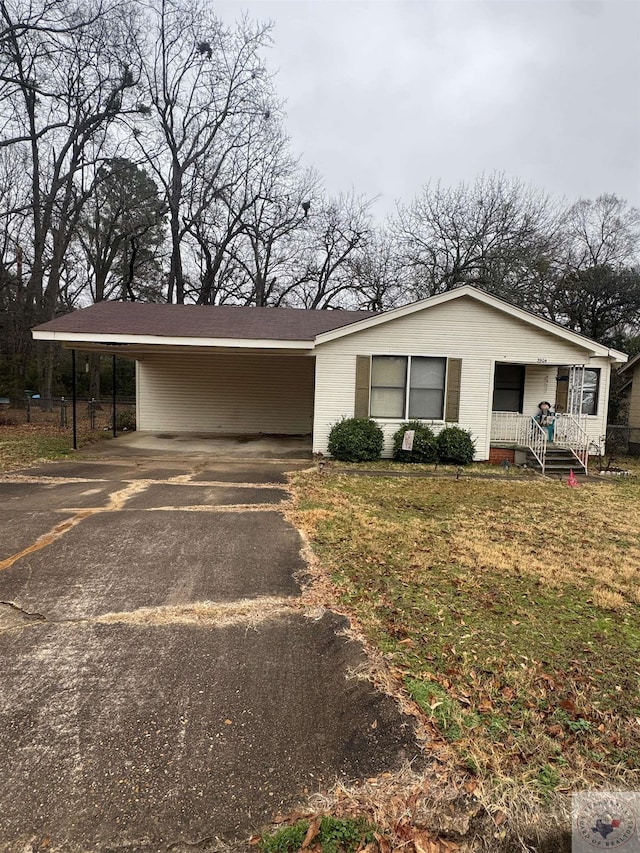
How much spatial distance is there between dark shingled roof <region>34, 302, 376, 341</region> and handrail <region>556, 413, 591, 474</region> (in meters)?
5.69

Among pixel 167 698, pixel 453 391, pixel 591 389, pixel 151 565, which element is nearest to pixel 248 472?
pixel 151 565

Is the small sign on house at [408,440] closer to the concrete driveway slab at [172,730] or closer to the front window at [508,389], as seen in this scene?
the front window at [508,389]

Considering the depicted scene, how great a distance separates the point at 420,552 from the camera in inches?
185

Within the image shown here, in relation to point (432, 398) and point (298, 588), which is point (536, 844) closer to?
point (298, 588)

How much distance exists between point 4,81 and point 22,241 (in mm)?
7648

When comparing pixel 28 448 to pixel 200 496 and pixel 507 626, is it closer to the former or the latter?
pixel 200 496

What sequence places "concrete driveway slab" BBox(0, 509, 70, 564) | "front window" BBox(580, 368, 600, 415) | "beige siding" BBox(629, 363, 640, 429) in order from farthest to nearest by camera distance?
1. "beige siding" BBox(629, 363, 640, 429)
2. "front window" BBox(580, 368, 600, 415)
3. "concrete driveway slab" BBox(0, 509, 70, 564)

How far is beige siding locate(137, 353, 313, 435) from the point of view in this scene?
14.6 m

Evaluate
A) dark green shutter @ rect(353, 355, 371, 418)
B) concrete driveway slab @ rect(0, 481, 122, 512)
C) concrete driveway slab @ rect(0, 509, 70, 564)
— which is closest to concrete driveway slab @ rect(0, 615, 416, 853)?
concrete driveway slab @ rect(0, 509, 70, 564)

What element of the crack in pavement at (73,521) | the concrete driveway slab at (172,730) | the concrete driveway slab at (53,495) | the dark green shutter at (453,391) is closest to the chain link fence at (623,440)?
the dark green shutter at (453,391)

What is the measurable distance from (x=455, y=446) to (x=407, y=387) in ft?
5.54

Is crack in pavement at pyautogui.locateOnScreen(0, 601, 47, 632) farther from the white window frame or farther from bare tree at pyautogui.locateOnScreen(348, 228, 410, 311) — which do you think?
bare tree at pyautogui.locateOnScreen(348, 228, 410, 311)

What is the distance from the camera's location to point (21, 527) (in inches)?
202

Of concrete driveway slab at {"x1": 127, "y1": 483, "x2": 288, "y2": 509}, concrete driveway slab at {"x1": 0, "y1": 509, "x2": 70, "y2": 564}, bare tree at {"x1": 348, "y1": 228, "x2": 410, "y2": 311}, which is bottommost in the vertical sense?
concrete driveway slab at {"x1": 0, "y1": 509, "x2": 70, "y2": 564}
